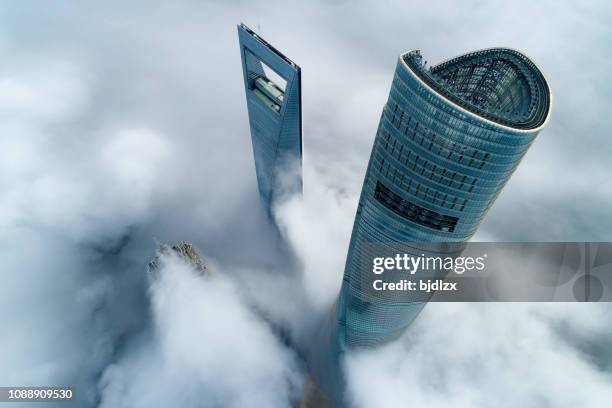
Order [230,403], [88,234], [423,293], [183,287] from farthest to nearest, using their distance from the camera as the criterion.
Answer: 1. [88,234]
2. [183,287]
3. [230,403]
4. [423,293]

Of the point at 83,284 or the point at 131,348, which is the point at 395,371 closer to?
the point at 131,348

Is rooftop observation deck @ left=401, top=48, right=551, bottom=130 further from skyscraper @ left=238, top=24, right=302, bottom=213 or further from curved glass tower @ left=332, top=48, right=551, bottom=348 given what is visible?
skyscraper @ left=238, top=24, right=302, bottom=213

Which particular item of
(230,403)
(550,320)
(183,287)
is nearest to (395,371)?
(230,403)

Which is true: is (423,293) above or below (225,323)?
above

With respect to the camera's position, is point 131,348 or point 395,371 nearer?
point 395,371

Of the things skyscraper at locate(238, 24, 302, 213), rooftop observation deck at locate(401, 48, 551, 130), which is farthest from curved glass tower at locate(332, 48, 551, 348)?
skyscraper at locate(238, 24, 302, 213)

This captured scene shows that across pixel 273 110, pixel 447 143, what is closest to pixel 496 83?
pixel 447 143

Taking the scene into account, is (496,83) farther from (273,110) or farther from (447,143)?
(273,110)
